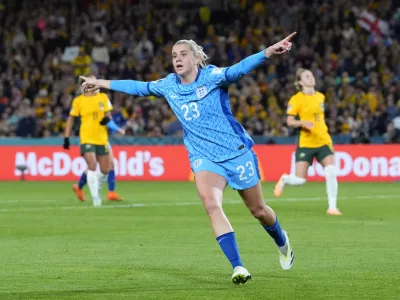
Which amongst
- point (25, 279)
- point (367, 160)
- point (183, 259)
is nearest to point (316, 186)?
point (367, 160)

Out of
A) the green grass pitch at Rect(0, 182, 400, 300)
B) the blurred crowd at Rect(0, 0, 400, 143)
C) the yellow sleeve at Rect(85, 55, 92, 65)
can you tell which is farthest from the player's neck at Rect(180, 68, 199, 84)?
the yellow sleeve at Rect(85, 55, 92, 65)

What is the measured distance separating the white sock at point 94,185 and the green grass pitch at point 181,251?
30 cm

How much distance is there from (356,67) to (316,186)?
7.66m

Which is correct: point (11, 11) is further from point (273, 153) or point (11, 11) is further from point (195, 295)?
point (195, 295)

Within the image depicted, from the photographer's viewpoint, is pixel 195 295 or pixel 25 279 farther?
pixel 25 279

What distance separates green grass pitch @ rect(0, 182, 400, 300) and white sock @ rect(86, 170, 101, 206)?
30 centimetres

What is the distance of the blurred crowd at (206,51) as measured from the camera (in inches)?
1241

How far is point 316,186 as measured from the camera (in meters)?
26.7

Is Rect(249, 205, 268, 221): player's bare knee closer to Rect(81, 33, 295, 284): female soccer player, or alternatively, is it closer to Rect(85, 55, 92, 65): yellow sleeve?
Rect(81, 33, 295, 284): female soccer player

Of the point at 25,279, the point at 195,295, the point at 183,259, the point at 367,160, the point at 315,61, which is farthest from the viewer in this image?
the point at 315,61

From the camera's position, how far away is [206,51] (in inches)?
1395

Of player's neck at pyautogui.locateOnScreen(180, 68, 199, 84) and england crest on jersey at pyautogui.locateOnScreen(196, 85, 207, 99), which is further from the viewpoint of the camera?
player's neck at pyautogui.locateOnScreen(180, 68, 199, 84)

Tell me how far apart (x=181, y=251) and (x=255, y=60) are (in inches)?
143

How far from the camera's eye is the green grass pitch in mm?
9242
